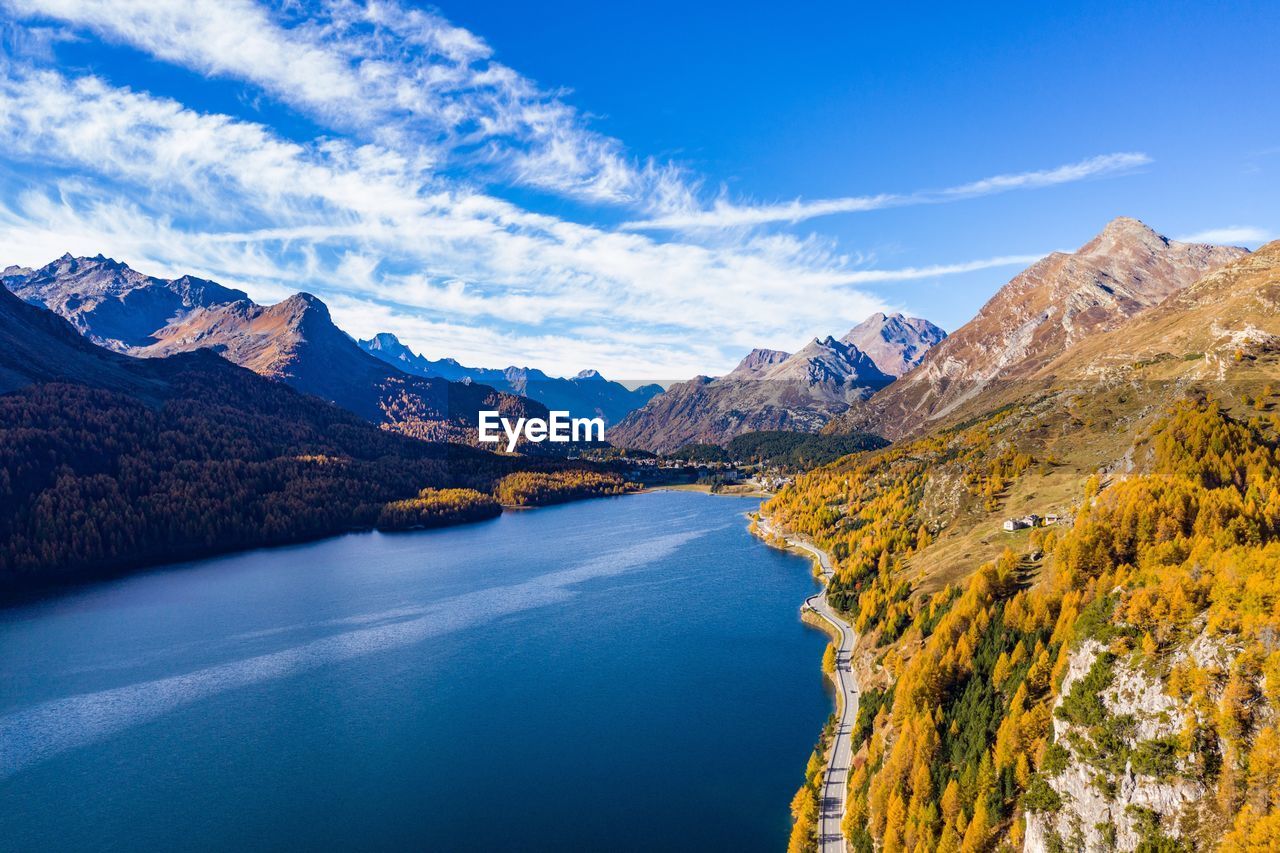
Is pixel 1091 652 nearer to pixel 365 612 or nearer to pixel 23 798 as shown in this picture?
pixel 23 798

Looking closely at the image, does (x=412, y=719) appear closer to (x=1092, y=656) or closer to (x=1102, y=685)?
(x=1092, y=656)

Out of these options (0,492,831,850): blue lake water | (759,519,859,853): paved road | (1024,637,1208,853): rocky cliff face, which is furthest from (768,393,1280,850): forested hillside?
(0,492,831,850): blue lake water

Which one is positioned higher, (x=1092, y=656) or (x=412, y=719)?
(x=1092, y=656)

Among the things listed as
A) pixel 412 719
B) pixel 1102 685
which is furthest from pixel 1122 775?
pixel 412 719

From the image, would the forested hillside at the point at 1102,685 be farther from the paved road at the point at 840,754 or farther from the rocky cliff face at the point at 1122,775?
the paved road at the point at 840,754

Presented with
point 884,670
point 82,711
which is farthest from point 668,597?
point 82,711

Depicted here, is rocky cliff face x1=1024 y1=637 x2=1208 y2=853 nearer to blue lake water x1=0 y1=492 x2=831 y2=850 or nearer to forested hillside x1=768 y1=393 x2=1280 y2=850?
forested hillside x1=768 y1=393 x2=1280 y2=850
